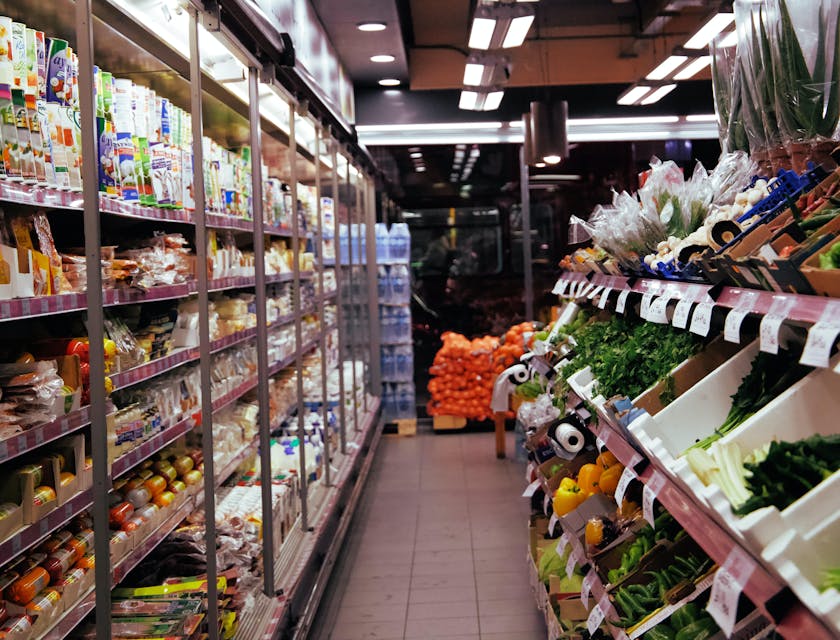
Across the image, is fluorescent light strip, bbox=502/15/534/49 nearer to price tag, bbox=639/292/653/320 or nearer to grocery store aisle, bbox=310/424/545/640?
price tag, bbox=639/292/653/320

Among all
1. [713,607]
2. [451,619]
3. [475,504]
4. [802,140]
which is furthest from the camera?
[475,504]

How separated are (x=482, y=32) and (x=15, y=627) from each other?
409 centimetres

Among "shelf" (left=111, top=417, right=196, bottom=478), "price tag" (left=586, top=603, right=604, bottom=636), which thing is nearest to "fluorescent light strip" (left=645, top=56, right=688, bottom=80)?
"shelf" (left=111, top=417, right=196, bottom=478)

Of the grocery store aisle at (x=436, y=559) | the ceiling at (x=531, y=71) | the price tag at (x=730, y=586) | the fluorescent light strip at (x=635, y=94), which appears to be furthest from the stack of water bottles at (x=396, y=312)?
the price tag at (x=730, y=586)

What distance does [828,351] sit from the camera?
4.71ft

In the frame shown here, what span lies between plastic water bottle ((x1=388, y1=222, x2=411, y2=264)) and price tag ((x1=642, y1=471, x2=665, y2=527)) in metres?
7.67

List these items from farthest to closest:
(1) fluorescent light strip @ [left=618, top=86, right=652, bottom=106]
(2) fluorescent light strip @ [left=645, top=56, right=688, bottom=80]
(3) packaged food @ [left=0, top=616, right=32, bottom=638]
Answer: (1) fluorescent light strip @ [left=618, top=86, right=652, bottom=106]
(2) fluorescent light strip @ [left=645, top=56, right=688, bottom=80]
(3) packaged food @ [left=0, top=616, right=32, bottom=638]

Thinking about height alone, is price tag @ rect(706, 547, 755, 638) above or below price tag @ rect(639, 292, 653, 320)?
below

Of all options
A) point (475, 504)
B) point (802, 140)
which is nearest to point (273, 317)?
point (475, 504)

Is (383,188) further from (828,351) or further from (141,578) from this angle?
(828,351)

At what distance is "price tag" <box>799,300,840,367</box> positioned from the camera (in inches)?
56.8

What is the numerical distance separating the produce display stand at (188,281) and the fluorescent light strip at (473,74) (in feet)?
3.45

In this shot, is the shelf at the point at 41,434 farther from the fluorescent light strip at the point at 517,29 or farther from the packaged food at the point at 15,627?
the fluorescent light strip at the point at 517,29

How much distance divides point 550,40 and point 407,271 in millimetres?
2920
